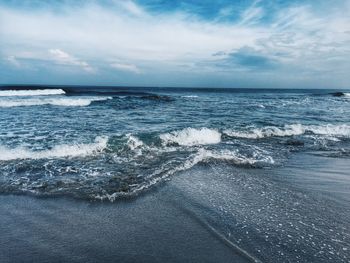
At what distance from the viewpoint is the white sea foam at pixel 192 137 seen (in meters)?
12.1

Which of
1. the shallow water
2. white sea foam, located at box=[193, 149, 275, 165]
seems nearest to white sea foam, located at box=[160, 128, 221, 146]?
the shallow water

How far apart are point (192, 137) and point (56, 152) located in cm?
539

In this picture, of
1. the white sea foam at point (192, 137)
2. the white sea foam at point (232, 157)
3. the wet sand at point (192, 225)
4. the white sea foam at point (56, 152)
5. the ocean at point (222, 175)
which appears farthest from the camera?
the white sea foam at point (192, 137)

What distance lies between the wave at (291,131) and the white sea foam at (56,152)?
6.27 m

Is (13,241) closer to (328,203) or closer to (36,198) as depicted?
(36,198)

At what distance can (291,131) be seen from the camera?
14969mm

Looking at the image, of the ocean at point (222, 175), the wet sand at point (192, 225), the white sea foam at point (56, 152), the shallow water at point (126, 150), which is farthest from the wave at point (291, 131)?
the wet sand at point (192, 225)

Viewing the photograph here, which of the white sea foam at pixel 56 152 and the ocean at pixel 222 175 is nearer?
the ocean at pixel 222 175

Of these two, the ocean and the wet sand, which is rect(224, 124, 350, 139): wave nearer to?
the ocean

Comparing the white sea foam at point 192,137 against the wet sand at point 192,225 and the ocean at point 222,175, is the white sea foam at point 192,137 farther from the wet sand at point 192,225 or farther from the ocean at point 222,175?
the wet sand at point 192,225

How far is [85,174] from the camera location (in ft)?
25.5

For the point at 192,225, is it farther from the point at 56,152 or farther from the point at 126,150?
the point at 56,152

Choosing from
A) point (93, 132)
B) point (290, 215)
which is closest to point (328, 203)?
point (290, 215)

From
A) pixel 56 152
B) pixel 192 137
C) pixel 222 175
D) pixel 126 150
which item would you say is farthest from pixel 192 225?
pixel 192 137
